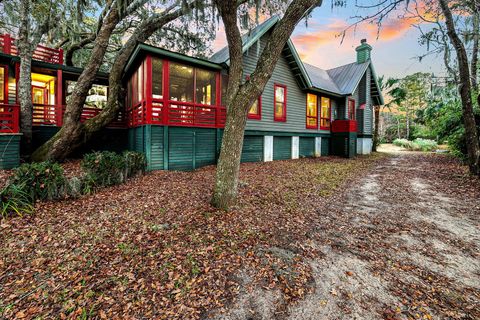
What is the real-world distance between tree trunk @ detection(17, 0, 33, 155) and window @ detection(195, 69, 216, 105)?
6.57 metres

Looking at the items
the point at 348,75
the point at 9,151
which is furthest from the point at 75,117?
the point at 348,75

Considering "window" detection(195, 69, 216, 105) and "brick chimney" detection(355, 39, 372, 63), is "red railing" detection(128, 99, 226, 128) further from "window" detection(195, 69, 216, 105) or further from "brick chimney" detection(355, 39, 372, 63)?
"brick chimney" detection(355, 39, 372, 63)

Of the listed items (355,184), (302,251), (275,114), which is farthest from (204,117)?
(302,251)

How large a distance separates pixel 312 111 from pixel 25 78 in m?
15.6

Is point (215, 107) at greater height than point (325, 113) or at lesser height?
lesser

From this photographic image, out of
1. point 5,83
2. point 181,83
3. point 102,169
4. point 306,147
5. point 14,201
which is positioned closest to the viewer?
point 14,201

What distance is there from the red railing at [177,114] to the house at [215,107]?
1.5 inches

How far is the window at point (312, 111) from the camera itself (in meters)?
15.5

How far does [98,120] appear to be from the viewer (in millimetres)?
9406

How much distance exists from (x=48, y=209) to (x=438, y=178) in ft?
42.5

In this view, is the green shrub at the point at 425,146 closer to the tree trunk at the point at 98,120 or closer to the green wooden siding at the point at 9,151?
the tree trunk at the point at 98,120

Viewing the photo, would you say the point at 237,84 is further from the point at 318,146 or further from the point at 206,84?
the point at 318,146

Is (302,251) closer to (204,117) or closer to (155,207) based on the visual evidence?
(155,207)

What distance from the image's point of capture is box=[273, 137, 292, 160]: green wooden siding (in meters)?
13.4
